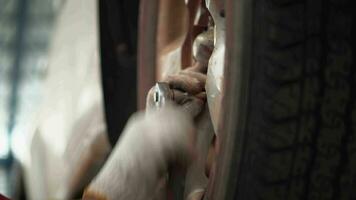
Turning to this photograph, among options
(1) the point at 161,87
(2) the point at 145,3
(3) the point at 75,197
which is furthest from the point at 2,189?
(1) the point at 161,87

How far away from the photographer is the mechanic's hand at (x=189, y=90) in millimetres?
1065

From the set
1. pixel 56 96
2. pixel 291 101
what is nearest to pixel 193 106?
pixel 291 101

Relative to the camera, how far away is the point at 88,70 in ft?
6.77

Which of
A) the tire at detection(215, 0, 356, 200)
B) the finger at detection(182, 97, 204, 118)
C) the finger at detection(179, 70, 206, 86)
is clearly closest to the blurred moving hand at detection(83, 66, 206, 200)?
the finger at detection(182, 97, 204, 118)

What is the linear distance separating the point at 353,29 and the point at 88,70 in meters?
1.42

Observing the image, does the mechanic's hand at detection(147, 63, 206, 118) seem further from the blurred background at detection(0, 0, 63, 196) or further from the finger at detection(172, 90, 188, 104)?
the blurred background at detection(0, 0, 63, 196)

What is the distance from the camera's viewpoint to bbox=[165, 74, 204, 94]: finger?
→ 112 cm

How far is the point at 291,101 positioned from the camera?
71 cm

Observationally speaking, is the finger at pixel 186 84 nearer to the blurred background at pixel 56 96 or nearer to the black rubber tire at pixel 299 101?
the black rubber tire at pixel 299 101

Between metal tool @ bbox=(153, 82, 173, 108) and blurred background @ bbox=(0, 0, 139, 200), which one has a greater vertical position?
metal tool @ bbox=(153, 82, 173, 108)

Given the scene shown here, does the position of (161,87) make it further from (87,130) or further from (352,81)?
(87,130)

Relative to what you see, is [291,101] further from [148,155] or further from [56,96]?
[56,96]

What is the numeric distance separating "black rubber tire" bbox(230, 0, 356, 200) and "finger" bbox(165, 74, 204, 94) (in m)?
0.40

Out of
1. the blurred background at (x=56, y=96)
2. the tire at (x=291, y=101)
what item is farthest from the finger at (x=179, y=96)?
the blurred background at (x=56, y=96)
